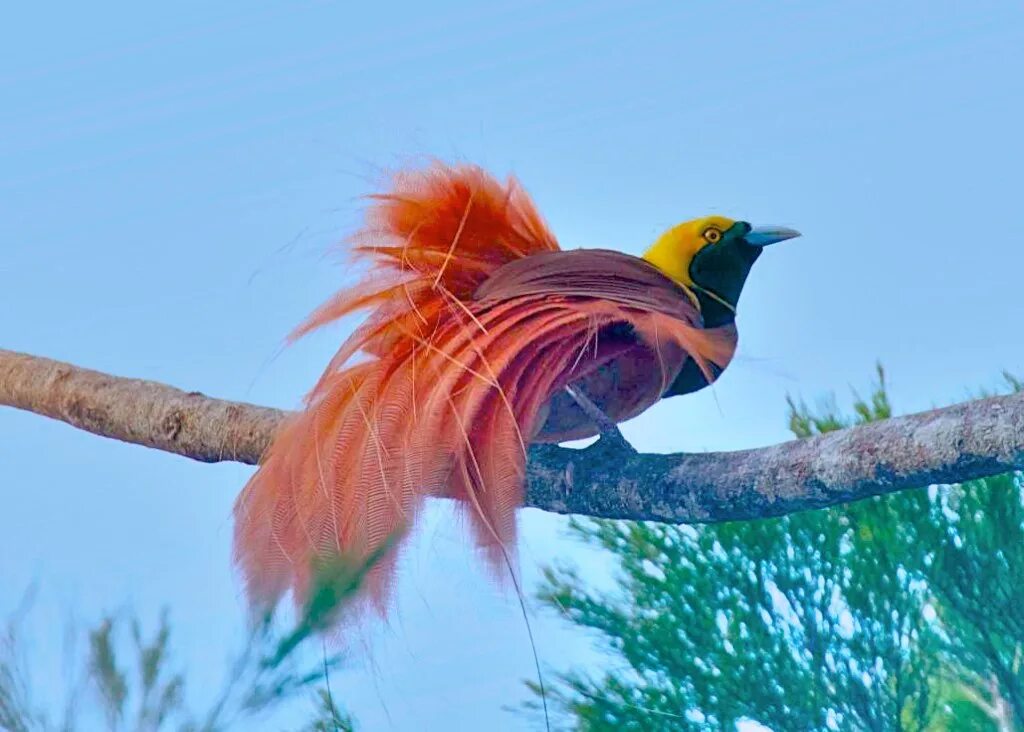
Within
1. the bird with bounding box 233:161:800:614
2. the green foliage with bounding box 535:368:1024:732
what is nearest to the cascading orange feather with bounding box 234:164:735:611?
the bird with bounding box 233:161:800:614

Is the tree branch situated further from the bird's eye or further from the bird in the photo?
the bird's eye

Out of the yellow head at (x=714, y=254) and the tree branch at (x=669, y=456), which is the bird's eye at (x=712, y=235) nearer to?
the yellow head at (x=714, y=254)

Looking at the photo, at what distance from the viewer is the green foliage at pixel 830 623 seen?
65 centimetres

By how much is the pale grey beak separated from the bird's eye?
0.02 meters

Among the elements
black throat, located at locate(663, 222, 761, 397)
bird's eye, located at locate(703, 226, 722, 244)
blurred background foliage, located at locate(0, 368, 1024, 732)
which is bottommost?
blurred background foliage, located at locate(0, 368, 1024, 732)

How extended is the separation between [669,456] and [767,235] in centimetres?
17

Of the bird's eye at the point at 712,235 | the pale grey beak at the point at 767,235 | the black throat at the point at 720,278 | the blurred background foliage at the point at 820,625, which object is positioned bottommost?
→ the blurred background foliage at the point at 820,625

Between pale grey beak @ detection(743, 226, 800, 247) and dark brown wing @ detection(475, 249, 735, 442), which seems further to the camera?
pale grey beak @ detection(743, 226, 800, 247)

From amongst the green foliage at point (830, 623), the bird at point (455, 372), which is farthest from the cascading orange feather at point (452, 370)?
the green foliage at point (830, 623)

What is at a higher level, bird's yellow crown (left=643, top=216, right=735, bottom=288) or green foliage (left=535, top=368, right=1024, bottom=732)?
bird's yellow crown (left=643, top=216, right=735, bottom=288)

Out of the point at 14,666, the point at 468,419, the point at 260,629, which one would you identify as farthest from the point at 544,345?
the point at 14,666

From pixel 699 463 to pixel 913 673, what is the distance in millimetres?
191

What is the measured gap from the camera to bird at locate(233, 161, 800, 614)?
544mm

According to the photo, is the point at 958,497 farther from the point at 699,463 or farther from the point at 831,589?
the point at 699,463
